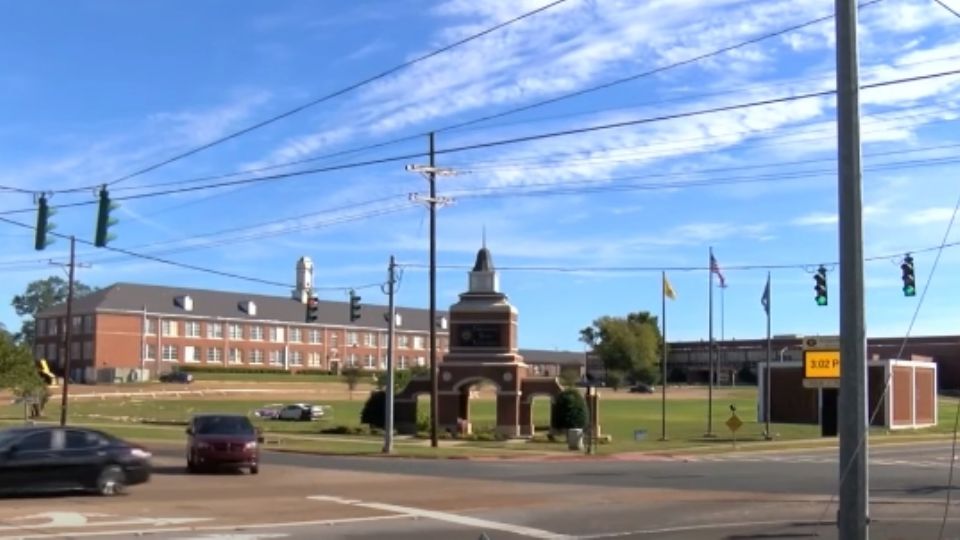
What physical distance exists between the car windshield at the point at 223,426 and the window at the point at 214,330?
110304 mm

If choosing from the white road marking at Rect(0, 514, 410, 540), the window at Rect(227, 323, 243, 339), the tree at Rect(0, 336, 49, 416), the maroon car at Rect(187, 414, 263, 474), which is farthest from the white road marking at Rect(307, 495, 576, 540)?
the window at Rect(227, 323, 243, 339)

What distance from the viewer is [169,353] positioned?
440 ft

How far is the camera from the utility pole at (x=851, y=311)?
9.41m

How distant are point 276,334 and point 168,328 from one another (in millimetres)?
16512

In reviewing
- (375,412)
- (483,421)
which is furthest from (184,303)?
(375,412)

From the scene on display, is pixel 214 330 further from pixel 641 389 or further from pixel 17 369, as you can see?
pixel 17 369

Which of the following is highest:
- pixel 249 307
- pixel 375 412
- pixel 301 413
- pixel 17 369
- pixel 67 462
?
pixel 249 307

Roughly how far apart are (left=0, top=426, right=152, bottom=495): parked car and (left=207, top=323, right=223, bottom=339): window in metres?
118

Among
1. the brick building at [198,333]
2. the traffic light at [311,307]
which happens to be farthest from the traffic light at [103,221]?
the brick building at [198,333]

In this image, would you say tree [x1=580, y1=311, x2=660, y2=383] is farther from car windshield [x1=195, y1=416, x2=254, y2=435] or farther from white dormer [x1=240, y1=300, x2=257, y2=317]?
car windshield [x1=195, y1=416, x2=254, y2=435]

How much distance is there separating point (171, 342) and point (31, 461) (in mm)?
115719

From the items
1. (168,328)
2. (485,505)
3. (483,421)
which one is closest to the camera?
(485,505)

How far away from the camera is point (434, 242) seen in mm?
47875

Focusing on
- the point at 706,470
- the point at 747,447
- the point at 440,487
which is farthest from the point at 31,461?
the point at 747,447
